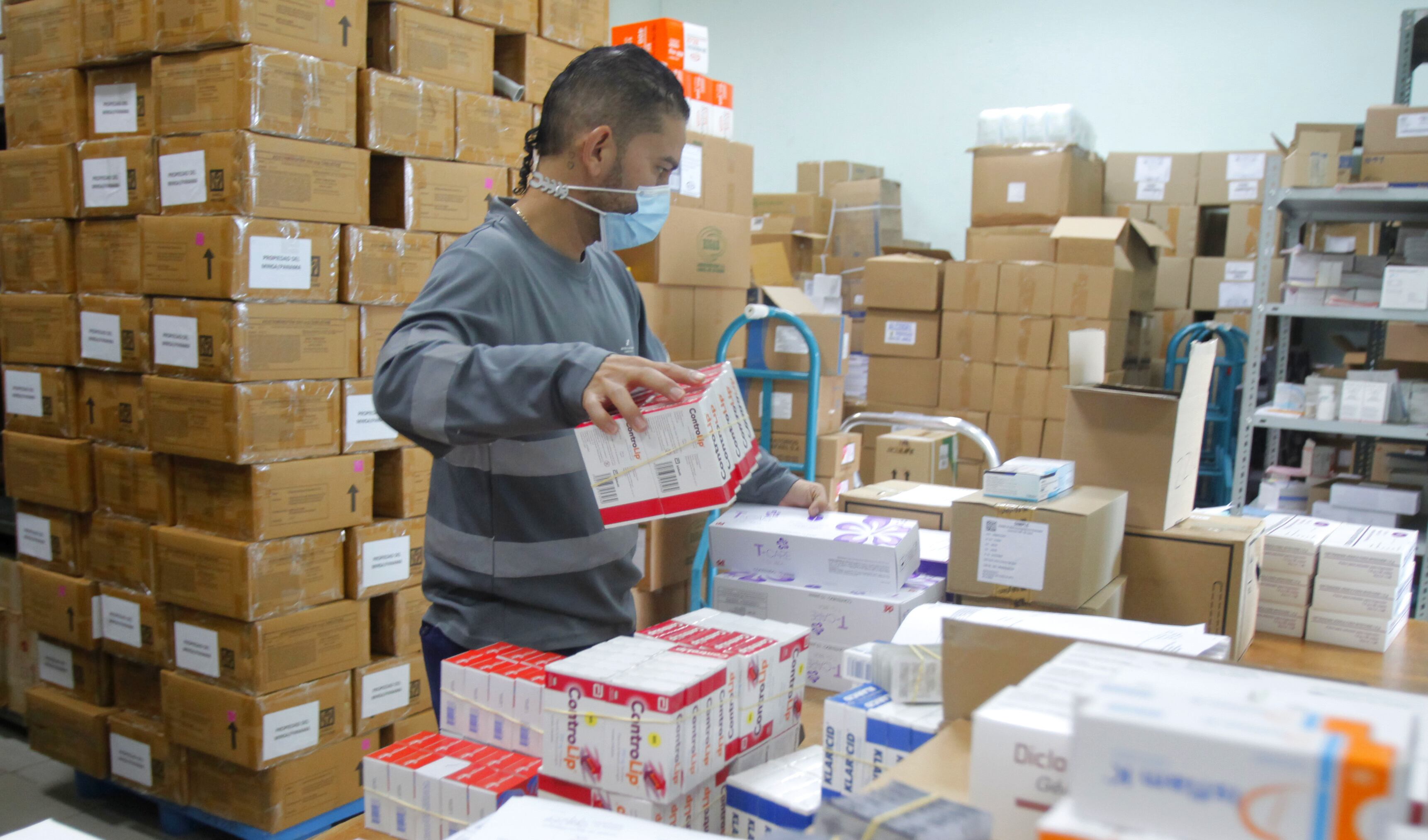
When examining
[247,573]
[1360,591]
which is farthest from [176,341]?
[1360,591]

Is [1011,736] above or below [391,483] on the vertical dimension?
above

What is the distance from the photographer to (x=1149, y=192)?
608 centimetres

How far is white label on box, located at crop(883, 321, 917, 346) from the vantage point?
5555mm

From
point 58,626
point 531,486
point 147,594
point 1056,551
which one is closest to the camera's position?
point 531,486

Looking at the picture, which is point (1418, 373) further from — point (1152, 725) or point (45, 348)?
point (45, 348)

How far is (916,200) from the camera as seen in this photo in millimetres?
Answer: 7086

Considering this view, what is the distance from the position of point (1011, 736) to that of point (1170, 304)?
234 inches

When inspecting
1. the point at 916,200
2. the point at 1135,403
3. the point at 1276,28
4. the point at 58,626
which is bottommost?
the point at 58,626

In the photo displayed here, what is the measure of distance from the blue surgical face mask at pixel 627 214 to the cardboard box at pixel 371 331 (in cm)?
95

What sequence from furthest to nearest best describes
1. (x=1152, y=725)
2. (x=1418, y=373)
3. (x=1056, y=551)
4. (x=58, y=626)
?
(x=1418, y=373) < (x=58, y=626) < (x=1056, y=551) < (x=1152, y=725)

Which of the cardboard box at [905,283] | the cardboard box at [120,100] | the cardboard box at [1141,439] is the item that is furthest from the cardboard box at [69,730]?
the cardboard box at [905,283]

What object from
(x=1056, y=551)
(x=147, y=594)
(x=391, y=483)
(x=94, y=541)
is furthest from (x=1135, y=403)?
(x=94, y=541)

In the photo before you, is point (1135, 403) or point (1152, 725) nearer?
point (1152, 725)

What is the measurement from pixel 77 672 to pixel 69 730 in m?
0.17
